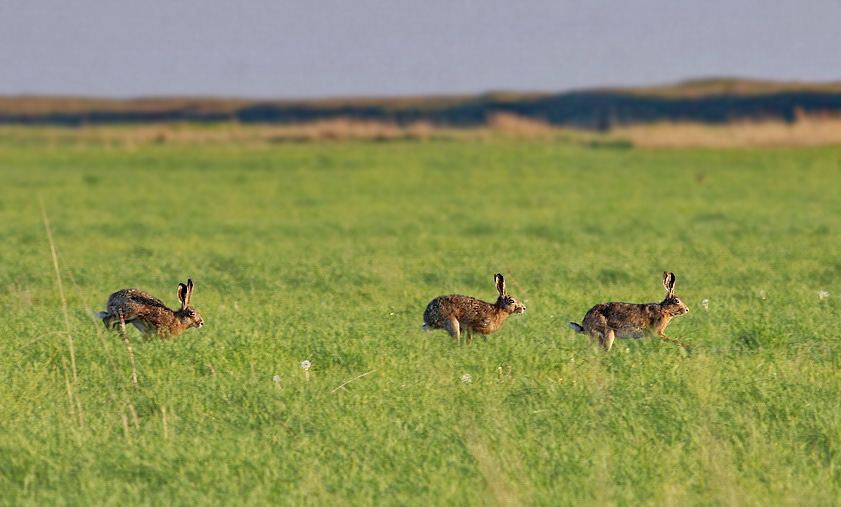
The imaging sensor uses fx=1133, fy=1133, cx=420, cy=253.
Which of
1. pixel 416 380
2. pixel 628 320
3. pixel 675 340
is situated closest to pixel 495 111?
pixel 675 340

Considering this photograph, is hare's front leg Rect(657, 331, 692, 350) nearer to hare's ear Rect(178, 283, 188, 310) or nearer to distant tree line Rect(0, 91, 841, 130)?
hare's ear Rect(178, 283, 188, 310)

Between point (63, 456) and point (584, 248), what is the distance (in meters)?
11.9


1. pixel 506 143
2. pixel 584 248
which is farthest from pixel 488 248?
pixel 506 143

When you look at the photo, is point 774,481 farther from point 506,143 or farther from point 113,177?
point 506,143

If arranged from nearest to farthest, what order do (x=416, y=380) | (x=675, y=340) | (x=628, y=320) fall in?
(x=416, y=380) < (x=628, y=320) < (x=675, y=340)

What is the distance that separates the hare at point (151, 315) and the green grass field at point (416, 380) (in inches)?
6.1

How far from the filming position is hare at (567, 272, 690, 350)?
859 centimetres

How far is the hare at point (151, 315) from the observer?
8.86 meters

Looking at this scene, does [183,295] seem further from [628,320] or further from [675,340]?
[675,340]

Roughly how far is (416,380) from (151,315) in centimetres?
243

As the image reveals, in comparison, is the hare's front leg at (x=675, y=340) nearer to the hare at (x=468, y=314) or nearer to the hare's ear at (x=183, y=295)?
the hare at (x=468, y=314)

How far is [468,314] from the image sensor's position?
8.84 meters

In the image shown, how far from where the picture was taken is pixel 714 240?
18156 mm

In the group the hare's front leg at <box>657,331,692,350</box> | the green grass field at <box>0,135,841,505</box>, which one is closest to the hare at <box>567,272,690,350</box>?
the hare's front leg at <box>657,331,692,350</box>
